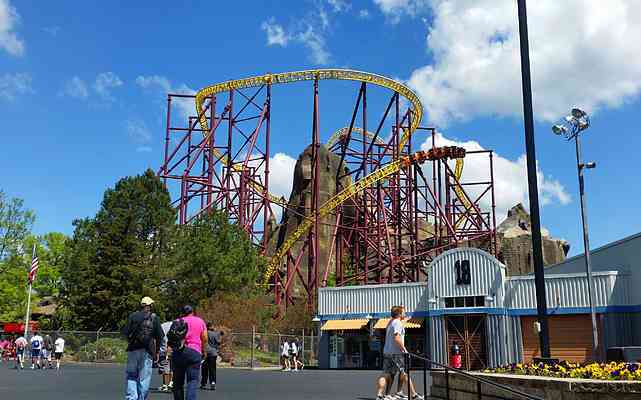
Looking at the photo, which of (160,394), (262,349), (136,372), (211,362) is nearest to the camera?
(136,372)

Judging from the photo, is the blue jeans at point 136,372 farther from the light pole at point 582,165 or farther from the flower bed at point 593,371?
the light pole at point 582,165

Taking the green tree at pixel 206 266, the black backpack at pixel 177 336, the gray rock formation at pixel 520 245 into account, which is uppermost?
the gray rock formation at pixel 520 245

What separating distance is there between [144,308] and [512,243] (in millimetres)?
60058

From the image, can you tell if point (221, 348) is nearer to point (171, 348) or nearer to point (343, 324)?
point (343, 324)

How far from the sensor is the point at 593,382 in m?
8.48

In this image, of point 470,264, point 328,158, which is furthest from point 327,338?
point 328,158

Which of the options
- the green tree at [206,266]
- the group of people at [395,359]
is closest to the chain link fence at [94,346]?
the green tree at [206,266]

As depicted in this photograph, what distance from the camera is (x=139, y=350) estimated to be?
30.6 feet

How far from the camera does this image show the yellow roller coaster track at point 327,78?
155 ft

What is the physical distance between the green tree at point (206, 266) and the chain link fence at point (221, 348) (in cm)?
513

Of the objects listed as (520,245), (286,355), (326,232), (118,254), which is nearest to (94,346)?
(118,254)

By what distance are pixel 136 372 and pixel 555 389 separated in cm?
585

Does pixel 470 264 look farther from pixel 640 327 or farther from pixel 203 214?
pixel 203 214

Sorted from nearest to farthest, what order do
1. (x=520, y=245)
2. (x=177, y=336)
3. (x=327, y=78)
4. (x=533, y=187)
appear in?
(x=177, y=336)
(x=533, y=187)
(x=327, y=78)
(x=520, y=245)
